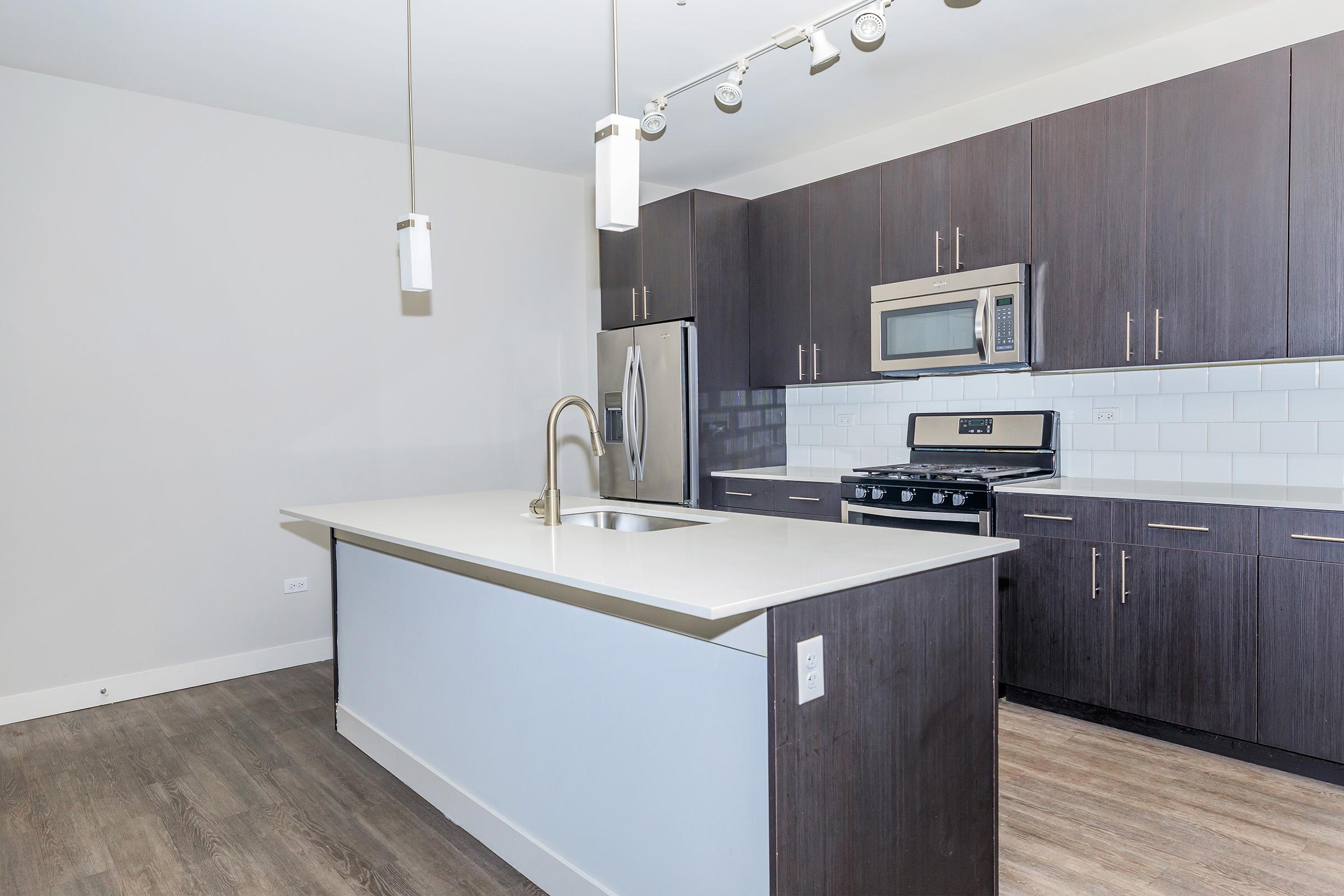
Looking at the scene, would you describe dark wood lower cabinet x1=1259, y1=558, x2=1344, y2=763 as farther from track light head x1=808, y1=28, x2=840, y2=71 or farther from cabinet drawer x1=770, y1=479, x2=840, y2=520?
track light head x1=808, y1=28, x2=840, y2=71

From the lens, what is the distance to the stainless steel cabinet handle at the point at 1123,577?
2.93 metres

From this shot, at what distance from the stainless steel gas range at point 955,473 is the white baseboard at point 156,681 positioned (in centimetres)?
267

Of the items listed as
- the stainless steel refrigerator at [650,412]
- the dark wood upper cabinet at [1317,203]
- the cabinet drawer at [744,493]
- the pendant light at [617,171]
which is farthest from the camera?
the stainless steel refrigerator at [650,412]

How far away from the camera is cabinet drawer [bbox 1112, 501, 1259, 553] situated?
8.71 feet

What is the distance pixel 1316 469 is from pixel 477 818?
313 cm

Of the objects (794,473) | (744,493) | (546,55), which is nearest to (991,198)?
(794,473)

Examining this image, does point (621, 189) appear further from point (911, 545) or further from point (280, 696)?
point (280, 696)

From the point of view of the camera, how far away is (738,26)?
3090 millimetres

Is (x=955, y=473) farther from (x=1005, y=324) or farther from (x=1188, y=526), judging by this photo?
(x=1188, y=526)

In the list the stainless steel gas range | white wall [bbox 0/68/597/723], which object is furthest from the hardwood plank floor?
the stainless steel gas range

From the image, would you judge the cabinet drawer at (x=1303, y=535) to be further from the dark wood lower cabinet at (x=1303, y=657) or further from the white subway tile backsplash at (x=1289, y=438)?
the white subway tile backsplash at (x=1289, y=438)

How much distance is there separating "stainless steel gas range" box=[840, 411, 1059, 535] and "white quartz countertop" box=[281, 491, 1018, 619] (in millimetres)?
1240

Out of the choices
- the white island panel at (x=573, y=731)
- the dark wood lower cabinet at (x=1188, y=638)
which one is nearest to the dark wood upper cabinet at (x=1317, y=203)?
the dark wood lower cabinet at (x=1188, y=638)

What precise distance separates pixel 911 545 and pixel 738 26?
2.21m
